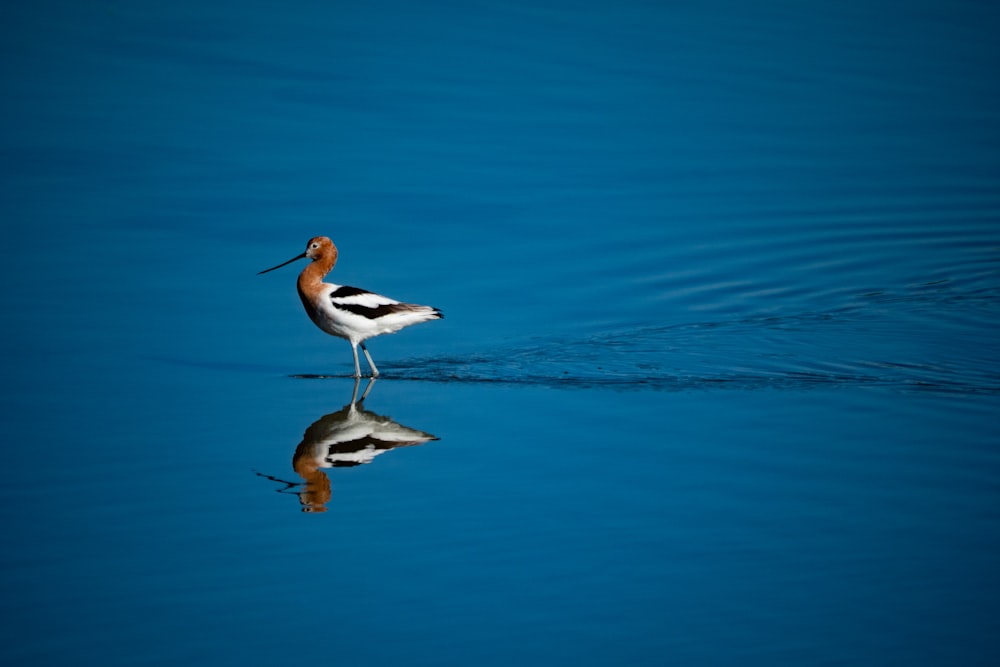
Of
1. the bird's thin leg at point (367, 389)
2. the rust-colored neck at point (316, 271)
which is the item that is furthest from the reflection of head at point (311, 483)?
the rust-colored neck at point (316, 271)

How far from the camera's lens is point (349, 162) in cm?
1658

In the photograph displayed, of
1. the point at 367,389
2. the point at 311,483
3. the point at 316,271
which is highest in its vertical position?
the point at 316,271

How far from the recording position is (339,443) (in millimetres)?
9703

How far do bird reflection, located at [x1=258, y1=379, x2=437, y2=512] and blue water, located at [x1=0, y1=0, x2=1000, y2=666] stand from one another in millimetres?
43

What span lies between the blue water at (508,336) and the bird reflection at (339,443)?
1.7 inches

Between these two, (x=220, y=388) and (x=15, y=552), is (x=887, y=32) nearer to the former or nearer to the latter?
→ (x=220, y=388)

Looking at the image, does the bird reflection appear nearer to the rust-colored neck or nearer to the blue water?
the blue water

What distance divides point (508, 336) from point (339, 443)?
278cm

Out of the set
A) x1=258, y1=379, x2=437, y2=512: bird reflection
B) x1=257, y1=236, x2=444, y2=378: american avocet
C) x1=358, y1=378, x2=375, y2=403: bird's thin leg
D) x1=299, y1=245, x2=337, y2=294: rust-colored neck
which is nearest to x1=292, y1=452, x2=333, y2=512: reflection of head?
x1=258, y1=379, x2=437, y2=512: bird reflection

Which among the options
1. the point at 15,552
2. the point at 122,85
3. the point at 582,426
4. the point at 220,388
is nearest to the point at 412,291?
the point at 220,388

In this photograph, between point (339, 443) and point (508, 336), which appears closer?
point (339, 443)

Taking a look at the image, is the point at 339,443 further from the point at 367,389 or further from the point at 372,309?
the point at 372,309

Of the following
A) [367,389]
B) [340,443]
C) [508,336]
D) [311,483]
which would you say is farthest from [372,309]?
[311,483]

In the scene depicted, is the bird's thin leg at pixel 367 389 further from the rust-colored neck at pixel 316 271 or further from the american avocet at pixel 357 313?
the rust-colored neck at pixel 316 271
